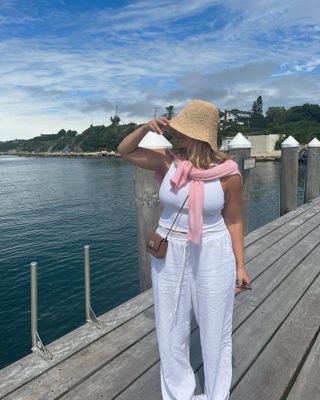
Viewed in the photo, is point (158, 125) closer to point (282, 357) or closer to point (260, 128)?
point (282, 357)

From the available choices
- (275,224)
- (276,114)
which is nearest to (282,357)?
(275,224)

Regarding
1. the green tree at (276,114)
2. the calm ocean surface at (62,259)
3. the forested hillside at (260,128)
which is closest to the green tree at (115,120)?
the forested hillside at (260,128)

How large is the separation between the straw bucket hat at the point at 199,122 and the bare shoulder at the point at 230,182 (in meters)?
0.19

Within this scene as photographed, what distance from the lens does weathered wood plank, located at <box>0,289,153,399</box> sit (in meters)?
2.58

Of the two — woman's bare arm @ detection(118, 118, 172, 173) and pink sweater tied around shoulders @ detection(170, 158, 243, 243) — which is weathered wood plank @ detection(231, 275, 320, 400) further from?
woman's bare arm @ detection(118, 118, 172, 173)

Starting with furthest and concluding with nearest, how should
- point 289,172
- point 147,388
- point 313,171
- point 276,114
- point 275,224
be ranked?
point 276,114 → point 313,171 → point 289,172 → point 275,224 → point 147,388

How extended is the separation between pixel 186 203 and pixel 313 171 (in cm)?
831

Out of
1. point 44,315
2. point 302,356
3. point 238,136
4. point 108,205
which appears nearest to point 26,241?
point 44,315

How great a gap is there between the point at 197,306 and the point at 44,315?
7.07 meters

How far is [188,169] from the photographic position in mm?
2031

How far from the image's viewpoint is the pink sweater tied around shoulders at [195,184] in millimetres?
2018

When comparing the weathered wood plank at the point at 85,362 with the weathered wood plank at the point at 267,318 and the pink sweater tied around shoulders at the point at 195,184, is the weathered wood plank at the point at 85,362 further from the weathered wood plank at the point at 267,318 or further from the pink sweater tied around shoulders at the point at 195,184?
the pink sweater tied around shoulders at the point at 195,184

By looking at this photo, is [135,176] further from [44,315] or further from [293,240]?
[44,315]

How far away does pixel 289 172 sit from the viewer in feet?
26.7
